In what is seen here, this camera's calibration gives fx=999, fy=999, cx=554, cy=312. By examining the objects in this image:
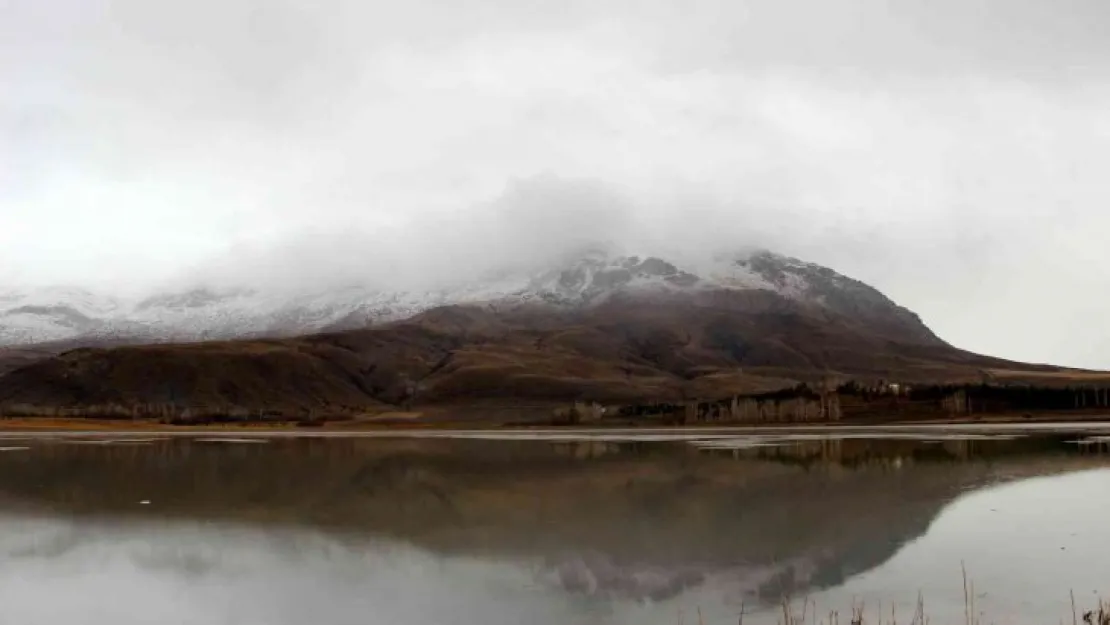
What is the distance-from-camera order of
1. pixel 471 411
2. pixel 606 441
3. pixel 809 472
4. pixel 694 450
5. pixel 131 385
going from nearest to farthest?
pixel 809 472 < pixel 694 450 < pixel 606 441 < pixel 471 411 < pixel 131 385

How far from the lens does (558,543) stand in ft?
85.7

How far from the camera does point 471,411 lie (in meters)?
172

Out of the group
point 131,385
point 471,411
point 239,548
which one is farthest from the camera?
point 131,385

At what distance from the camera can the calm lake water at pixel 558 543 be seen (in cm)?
1875

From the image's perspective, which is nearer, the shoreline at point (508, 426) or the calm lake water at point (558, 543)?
the calm lake water at point (558, 543)

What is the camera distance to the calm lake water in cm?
1875

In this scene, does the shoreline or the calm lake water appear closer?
the calm lake water

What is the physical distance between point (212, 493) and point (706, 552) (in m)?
24.7

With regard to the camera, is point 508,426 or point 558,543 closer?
point 558,543

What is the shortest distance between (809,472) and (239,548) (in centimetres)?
2776

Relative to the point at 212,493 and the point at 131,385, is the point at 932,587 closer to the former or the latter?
the point at 212,493

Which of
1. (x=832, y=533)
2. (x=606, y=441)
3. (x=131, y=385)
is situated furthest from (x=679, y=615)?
(x=131, y=385)

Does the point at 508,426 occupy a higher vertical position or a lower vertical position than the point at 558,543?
lower

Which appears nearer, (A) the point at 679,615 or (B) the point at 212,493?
(A) the point at 679,615
